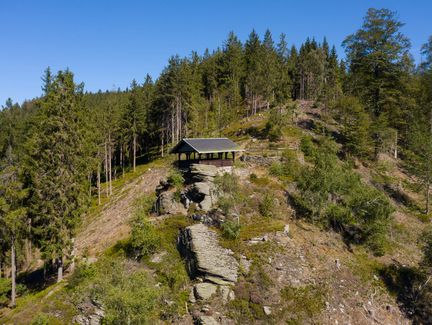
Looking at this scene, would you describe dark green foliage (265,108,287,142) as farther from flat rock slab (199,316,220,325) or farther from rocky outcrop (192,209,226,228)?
flat rock slab (199,316,220,325)

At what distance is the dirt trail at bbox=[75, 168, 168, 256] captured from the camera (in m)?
33.8

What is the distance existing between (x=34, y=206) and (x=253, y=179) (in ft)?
72.0

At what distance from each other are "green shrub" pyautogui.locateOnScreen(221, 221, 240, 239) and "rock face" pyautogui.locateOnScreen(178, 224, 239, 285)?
93 cm

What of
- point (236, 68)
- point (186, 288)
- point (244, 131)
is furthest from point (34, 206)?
point (236, 68)

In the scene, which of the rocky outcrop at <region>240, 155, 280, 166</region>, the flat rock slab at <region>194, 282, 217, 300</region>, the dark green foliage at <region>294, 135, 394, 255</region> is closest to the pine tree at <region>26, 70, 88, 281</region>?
the flat rock slab at <region>194, 282, 217, 300</region>

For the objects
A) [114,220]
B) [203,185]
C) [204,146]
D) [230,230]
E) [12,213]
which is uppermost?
[204,146]

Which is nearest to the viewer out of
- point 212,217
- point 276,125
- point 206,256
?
point 206,256

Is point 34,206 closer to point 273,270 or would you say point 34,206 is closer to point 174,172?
point 174,172

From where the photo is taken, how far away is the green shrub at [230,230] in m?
27.0

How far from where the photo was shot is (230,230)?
27.0 m

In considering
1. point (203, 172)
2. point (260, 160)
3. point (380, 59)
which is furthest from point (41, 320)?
point (380, 59)

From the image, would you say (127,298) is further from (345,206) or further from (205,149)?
(345,206)

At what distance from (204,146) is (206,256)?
1398cm

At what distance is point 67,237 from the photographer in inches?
1176
